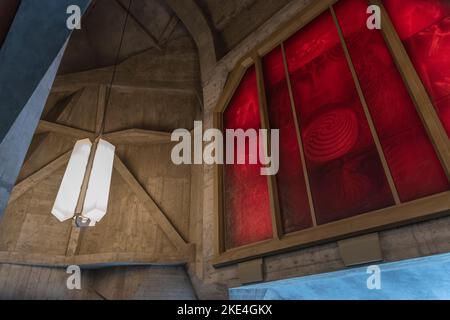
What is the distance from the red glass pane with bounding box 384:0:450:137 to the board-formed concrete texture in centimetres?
198

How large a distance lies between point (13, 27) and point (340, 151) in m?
4.60

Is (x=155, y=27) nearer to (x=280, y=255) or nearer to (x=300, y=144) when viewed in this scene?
(x=300, y=144)

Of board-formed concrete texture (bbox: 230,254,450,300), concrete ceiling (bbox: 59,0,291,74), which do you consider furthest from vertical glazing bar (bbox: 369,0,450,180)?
concrete ceiling (bbox: 59,0,291,74)

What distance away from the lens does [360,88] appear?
4.97m

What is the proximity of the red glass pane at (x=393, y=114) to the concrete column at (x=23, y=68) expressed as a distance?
4288mm

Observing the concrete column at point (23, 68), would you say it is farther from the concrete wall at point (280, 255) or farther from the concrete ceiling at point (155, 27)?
the concrete ceiling at point (155, 27)

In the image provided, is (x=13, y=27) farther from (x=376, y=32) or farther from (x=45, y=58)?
(x=376, y=32)

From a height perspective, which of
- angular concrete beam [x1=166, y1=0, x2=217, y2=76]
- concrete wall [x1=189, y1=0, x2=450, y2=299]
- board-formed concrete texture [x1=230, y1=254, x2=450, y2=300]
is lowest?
board-formed concrete texture [x1=230, y1=254, x2=450, y2=300]

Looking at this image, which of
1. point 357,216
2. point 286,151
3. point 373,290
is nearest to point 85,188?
point 286,151

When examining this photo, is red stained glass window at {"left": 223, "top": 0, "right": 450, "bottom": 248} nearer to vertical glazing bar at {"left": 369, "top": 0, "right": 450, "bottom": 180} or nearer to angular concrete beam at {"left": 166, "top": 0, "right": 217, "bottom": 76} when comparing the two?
vertical glazing bar at {"left": 369, "top": 0, "right": 450, "bottom": 180}

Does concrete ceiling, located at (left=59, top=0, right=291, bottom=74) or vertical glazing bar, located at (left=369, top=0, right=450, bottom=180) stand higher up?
concrete ceiling, located at (left=59, top=0, right=291, bottom=74)

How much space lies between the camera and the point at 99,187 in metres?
4.02

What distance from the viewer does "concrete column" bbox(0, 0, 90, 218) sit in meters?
1.56

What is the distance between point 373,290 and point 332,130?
10.2ft
